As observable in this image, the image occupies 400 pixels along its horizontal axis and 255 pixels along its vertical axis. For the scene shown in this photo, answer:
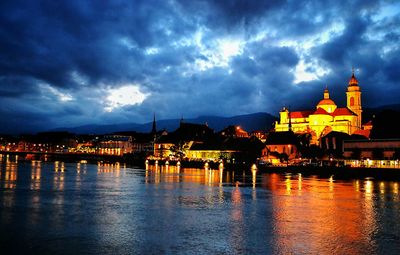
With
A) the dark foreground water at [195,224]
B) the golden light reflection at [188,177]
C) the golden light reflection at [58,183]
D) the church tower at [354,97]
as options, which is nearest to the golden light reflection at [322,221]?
the dark foreground water at [195,224]

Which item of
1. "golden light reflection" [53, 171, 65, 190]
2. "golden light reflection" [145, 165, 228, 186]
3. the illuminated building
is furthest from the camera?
the illuminated building

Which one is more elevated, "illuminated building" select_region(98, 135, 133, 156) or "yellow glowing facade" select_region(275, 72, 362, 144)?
"yellow glowing facade" select_region(275, 72, 362, 144)

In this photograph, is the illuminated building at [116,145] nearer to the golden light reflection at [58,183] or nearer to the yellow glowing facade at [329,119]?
the yellow glowing facade at [329,119]

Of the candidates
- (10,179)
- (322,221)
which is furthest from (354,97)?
(322,221)

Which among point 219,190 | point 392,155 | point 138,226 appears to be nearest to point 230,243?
point 138,226

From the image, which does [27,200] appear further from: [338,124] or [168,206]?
[338,124]

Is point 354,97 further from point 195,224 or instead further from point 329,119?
point 195,224

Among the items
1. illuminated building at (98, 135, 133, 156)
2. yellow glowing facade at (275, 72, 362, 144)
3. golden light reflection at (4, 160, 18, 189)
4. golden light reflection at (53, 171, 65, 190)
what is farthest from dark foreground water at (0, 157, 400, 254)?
illuminated building at (98, 135, 133, 156)

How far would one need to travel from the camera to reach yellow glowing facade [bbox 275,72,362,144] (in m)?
108

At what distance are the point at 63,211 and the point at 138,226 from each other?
648 centimetres

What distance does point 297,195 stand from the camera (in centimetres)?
3753

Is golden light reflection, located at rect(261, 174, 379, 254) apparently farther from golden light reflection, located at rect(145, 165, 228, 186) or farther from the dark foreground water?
golden light reflection, located at rect(145, 165, 228, 186)

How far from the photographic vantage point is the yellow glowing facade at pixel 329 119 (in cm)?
10769

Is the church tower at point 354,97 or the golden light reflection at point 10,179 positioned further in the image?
the church tower at point 354,97
